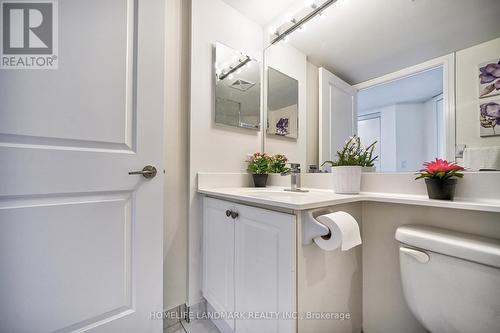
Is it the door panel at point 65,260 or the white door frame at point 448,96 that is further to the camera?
the white door frame at point 448,96

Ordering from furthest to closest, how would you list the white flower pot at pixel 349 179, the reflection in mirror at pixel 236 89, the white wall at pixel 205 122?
the reflection in mirror at pixel 236 89
the white wall at pixel 205 122
the white flower pot at pixel 349 179

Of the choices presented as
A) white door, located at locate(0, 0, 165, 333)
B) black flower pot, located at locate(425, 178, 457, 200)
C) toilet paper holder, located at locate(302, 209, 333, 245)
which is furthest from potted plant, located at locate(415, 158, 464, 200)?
white door, located at locate(0, 0, 165, 333)

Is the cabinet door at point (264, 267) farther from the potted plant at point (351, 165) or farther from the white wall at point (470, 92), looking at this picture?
the white wall at point (470, 92)

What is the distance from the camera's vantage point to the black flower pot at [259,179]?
1.41 meters

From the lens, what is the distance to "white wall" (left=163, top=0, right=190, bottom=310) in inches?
46.4

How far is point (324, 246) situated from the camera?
2.23ft

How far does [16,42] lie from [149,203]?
799 millimetres

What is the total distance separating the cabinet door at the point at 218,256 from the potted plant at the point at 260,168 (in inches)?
15.8

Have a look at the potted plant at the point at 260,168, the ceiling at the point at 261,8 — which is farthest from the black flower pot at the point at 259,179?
the ceiling at the point at 261,8

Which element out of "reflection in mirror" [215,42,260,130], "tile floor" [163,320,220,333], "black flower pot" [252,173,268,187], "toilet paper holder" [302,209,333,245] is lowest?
"tile floor" [163,320,220,333]

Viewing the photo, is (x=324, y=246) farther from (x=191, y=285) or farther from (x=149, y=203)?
(x=191, y=285)

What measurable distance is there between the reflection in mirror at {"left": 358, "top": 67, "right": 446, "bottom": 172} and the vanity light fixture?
26.0 inches

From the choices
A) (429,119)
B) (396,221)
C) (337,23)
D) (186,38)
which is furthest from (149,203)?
(337,23)

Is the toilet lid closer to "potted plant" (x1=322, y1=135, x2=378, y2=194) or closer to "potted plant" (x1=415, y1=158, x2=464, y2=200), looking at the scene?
"potted plant" (x1=415, y1=158, x2=464, y2=200)
